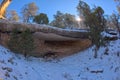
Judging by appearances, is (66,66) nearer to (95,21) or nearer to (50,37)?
(50,37)

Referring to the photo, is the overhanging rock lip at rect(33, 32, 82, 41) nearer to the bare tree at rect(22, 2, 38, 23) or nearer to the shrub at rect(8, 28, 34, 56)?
the shrub at rect(8, 28, 34, 56)

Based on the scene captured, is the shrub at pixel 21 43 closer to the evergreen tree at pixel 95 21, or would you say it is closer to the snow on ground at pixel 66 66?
the snow on ground at pixel 66 66

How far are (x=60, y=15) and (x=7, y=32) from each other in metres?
27.0

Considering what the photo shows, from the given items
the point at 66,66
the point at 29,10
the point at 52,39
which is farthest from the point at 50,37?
the point at 29,10

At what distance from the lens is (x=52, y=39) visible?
25.8 metres

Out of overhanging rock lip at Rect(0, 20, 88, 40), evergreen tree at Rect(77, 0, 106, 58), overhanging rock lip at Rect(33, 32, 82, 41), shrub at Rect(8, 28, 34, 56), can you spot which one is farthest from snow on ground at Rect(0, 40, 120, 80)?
overhanging rock lip at Rect(33, 32, 82, 41)

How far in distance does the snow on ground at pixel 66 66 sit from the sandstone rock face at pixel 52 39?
112cm

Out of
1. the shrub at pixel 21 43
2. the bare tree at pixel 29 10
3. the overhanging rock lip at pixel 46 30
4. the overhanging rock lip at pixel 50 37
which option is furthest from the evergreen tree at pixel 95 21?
the bare tree at pixel 29 10

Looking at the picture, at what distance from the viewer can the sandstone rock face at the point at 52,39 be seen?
77.0 feet

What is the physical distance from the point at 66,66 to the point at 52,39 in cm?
440

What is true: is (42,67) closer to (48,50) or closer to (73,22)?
(48,50)

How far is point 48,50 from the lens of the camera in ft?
83.0

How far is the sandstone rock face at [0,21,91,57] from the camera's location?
2347 centimetres

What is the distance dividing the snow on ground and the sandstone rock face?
112 cm
